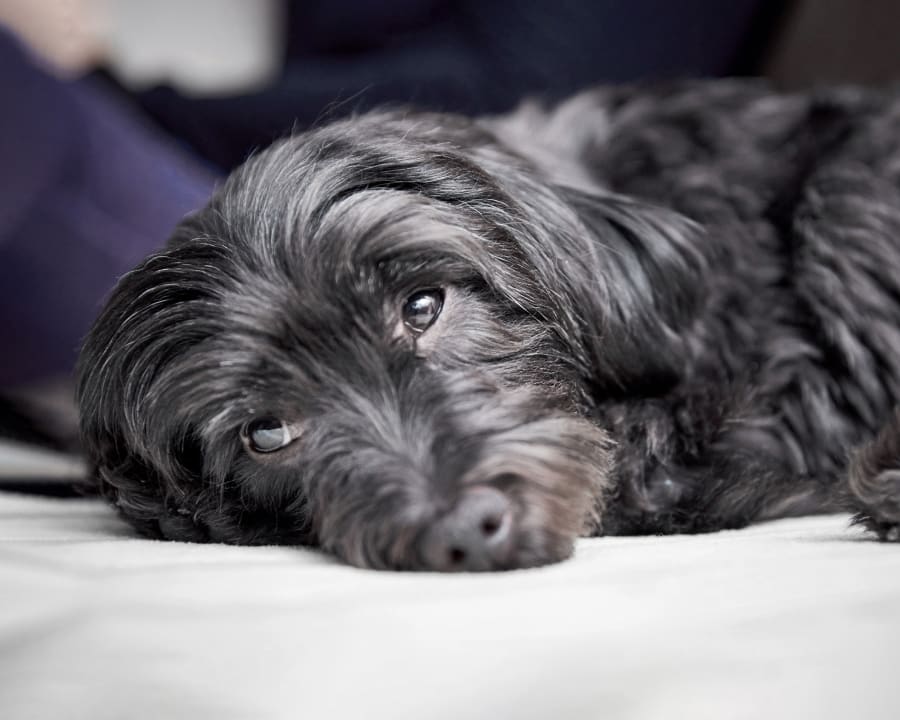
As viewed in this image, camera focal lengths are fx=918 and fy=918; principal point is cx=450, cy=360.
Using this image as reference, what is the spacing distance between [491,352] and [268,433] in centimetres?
46

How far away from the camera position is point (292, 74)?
4340mm

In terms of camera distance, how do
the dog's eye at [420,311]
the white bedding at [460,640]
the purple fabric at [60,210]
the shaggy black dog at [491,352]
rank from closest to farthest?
the white bedding at [460,640] < the shaggy black dog at [491,352] < the dog's eye at [420,311] < the purple fabric at [60,210]

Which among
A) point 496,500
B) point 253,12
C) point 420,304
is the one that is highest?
point 253,12

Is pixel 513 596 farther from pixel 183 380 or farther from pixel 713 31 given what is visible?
pixel 713 31

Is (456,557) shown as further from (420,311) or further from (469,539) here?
(420,311)

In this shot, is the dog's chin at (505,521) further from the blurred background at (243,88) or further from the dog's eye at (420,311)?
the blurred background at (243,88)

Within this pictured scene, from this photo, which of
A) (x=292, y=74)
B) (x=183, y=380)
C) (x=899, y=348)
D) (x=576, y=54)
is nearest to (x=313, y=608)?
(x=183, y=380)

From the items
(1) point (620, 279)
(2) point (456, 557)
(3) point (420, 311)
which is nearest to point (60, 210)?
(3) point (420, 311)

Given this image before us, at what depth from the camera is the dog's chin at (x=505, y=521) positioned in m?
1.36

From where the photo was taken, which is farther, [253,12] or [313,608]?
[253,12]

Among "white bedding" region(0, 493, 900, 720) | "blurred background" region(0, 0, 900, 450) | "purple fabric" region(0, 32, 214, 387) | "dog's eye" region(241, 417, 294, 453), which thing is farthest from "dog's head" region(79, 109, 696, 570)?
"purple fabric" region(0, 32, 214, 387)

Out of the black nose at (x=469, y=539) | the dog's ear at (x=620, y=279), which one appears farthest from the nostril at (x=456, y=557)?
the dog's ear at (x=620, y=279)

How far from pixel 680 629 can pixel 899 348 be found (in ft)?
4.64

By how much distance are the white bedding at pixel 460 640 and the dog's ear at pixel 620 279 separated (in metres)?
0.74
